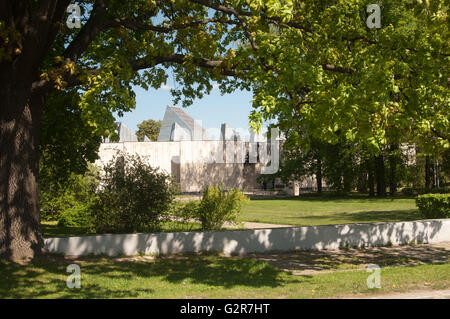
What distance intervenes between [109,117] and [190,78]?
23.5 feet

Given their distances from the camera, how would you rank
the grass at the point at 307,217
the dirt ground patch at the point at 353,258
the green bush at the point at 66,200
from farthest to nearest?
1. the green bush at the point at 66,200
2. the grass at the point at 307,217
3. the dirt ground patch at the point at 353,258

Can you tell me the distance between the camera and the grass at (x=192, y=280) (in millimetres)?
7777

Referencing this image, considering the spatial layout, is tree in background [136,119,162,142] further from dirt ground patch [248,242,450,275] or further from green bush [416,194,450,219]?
dirt ground patch [248,242,450,275]

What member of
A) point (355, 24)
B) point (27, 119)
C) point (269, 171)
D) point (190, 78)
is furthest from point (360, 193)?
point (27, 119)

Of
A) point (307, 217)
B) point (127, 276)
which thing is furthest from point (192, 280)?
point (307, 217)

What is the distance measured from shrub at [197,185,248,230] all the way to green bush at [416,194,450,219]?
28.2 ft

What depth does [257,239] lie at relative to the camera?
13.0 m

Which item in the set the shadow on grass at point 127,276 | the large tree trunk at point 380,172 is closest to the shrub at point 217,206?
the shadow on grass at point 127,276

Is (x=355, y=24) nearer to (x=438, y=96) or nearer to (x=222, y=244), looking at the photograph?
(x=438, y=96)

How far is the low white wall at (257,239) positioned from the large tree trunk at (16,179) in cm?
143

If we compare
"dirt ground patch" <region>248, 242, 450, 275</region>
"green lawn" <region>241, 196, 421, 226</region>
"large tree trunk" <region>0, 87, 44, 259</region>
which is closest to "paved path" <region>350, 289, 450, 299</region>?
"dirt ground patch" <region>248, 242, 450, 275</region>

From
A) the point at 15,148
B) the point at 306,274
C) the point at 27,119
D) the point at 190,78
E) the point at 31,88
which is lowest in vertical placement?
the point at 306,274

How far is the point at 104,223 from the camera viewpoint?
1423cm

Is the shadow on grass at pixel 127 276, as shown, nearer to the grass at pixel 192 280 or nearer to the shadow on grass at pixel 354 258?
the grass at pixel 192 280
